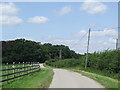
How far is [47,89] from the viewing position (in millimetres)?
14891

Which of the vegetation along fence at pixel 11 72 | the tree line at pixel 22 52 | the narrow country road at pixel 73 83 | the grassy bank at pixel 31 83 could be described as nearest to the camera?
the grassy bank at pixel 31 83

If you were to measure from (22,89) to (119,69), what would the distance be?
2151cm

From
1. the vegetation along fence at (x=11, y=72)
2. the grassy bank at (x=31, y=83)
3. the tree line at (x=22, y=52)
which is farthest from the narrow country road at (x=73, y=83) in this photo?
the tree line at (x=22, y=52)

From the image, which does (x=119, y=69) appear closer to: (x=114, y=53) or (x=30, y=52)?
(x=114, y=53)

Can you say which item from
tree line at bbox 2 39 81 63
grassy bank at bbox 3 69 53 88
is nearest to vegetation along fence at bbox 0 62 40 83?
grassy bank at bbox 3 69 53 88

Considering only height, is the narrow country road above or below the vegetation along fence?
below

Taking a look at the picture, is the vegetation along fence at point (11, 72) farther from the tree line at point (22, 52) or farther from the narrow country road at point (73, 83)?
the tree line at point (22, 52)

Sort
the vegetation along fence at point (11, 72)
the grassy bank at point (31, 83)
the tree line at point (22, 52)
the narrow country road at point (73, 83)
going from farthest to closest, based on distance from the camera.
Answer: the tree line at point (22, 52) < the vegetation along fence at point (11, 72) < the narrow country road at point (73, 83) < the grassy bank at point (31, 83)

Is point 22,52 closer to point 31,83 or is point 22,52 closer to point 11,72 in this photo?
point 11,72

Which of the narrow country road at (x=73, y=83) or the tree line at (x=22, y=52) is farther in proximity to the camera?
the tree line at (x=22, y=52)

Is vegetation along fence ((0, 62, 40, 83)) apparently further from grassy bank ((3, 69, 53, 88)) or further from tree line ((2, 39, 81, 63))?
tree line ((2, 39, 81, 63))

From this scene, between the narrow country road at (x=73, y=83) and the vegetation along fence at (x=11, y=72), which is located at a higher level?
the vegetation along fence at (x=11, y=72)

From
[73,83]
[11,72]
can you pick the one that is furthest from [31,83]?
[11,72]

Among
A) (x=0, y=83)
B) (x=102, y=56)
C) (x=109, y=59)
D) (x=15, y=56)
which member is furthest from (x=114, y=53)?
(x=15, y=56)
